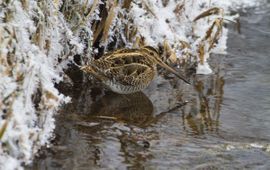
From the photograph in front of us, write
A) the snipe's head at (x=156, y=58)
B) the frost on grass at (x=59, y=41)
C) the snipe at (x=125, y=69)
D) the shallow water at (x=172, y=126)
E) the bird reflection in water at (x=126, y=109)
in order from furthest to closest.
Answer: the snipe's head at (x=156, y=58), the snipe at (x=125, y=69), the bird reflection in water at (x=126, y=109), the shallow water at (x=172, y=126), the frost on grass at (x=59, y=41)

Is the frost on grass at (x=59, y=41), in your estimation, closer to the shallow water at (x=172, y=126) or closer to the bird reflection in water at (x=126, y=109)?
the shallow water at (x=172, y=126)

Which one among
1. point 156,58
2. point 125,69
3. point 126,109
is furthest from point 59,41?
point 156,58

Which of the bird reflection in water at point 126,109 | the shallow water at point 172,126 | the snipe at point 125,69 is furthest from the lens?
the snipe at point 125,69

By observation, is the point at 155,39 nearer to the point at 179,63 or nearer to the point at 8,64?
the point at 179,63

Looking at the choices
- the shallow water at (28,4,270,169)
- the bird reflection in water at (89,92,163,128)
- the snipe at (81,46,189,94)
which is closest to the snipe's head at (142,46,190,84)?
the snipe at (81,46,189,94)

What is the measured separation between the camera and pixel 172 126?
4465 millimetres

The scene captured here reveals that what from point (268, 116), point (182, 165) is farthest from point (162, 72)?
point (182, 165)

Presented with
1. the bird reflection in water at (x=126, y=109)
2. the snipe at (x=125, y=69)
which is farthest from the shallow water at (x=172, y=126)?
the snipe at (x=125, y=69)

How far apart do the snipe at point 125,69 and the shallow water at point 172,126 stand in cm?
14

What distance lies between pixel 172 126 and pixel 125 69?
0.64m

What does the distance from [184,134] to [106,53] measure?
102cm

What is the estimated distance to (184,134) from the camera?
170 inches

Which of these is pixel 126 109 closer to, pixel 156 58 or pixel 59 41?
pixel 156 58

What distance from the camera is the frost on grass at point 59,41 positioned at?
11.1 ft
